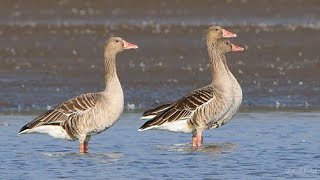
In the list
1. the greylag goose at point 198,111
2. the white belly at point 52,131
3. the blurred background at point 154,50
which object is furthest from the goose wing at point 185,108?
the blurred background at point 154,50

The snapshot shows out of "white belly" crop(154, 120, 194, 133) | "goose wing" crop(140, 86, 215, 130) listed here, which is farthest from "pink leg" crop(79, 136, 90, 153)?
"white belly" crop(154, 120, 194, 133)

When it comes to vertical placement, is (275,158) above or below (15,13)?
below

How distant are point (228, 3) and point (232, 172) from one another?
48.9ft

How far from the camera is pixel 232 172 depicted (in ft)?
35.9

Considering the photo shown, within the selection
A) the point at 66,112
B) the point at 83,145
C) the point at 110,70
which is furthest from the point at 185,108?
the point at 66,112

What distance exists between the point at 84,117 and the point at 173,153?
1192mm

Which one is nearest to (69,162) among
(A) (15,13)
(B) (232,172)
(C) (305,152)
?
(B) (232,172)

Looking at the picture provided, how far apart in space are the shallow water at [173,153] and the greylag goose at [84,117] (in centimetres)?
30

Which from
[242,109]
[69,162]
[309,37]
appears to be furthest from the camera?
[309,37]

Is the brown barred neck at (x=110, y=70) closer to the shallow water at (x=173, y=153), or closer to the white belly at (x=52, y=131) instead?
the white belly at (x=52, y=131)

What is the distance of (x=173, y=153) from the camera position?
1212cm

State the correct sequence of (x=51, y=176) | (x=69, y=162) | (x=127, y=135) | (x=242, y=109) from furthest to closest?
(x=242, y=109)
(x=127, y=135)
(x=69, y=162)
(x=51, y=176)

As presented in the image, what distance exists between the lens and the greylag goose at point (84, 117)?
11758mm

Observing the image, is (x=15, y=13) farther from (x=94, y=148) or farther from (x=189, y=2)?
(x=94, y=148)
